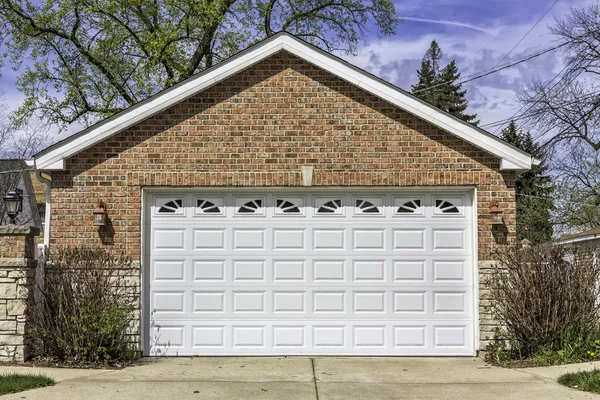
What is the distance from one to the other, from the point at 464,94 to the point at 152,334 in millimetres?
36272

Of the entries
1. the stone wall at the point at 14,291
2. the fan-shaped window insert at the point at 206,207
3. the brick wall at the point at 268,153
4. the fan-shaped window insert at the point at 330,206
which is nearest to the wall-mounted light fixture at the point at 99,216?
the brick wall at the point at 268,153

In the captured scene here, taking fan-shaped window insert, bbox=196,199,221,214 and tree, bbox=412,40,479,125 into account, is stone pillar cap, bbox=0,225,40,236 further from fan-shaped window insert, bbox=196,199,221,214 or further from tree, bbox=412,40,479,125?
tree, bbox=412,40,479,125

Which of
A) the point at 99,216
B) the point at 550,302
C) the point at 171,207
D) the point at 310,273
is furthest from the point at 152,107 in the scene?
the point at 550,302

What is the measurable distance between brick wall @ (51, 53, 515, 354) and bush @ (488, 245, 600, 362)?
732mm

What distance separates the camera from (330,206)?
37.0 feet

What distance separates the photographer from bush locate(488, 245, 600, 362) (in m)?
10.3

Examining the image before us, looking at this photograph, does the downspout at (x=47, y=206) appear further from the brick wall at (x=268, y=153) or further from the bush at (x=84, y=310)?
the bush at (x=84, y=310)

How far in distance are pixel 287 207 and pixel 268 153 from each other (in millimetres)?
910

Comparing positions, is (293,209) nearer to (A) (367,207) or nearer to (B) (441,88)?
(A) (367,207)

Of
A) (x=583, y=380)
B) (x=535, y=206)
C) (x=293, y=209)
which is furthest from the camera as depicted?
(x=535, y=206)

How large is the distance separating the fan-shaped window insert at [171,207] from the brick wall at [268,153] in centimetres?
33

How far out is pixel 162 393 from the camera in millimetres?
8328

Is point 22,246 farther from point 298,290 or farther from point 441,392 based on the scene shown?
point 441,392

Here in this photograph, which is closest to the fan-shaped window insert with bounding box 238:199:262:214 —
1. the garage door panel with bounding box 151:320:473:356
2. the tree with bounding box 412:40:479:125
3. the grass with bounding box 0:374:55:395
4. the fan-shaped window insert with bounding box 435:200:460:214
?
the garage door panel with bounding box 151:320:473:356
